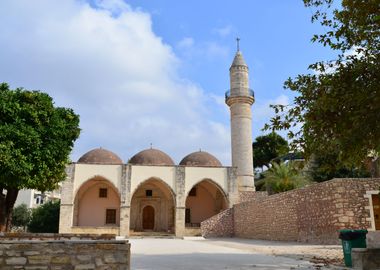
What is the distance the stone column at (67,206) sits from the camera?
24.8 metres

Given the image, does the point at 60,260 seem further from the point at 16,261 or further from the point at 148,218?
the point at 148,218

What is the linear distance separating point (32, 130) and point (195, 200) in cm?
1811

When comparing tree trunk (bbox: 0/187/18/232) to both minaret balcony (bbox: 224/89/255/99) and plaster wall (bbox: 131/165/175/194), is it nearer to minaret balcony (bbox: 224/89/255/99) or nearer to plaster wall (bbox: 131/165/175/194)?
plaster wall (bbox: 131/165/175/194)

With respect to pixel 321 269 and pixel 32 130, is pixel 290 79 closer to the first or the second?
pixel 321 269

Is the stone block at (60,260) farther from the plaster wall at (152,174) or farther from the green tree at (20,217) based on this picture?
the green tree at (20,217)

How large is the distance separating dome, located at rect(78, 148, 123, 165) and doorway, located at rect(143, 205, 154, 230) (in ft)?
13.8

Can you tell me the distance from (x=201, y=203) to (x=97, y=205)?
25.9ft

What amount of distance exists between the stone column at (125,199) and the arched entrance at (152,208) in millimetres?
3094

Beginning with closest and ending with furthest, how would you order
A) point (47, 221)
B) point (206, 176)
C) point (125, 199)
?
point (125, 199), point (206, 176), point (47, 221)

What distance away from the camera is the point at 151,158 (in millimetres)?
29391

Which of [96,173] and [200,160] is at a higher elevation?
[200,160]

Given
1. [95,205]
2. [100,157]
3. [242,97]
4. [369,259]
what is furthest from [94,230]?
[369,259]

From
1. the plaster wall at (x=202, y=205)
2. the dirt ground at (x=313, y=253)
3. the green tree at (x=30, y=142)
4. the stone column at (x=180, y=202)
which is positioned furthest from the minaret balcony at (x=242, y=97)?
the dirt ground at (x=313, y=253)

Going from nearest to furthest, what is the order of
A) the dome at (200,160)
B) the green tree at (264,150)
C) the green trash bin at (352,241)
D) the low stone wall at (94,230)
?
the green trash bin at (352,241) → the low stone wall at (94,230) → the dome at (200,160) → the green tree at (264,150)
